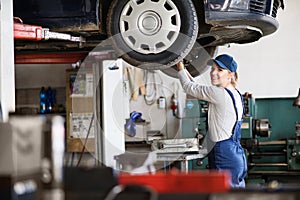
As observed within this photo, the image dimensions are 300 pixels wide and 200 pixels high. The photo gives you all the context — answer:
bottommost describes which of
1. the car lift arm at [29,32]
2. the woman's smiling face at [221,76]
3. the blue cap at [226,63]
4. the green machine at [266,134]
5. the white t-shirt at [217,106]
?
the green machine at [266,134]

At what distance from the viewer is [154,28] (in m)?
3.91

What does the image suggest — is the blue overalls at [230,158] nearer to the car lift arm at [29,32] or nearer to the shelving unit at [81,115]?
the car lift arm at [29,32]

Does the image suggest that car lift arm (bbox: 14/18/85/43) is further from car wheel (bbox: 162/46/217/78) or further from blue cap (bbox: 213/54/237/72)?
car wheel (bbox: 162/46/217/78)

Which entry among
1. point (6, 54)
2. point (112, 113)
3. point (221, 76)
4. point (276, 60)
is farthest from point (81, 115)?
point (6, 54)

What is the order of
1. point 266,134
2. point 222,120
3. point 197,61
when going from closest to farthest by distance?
1. point 222,120
2. point 197,61
3. point 266,134

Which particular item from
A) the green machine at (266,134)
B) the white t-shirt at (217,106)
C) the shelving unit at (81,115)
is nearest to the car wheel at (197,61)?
the white t-shirt at (217,106)

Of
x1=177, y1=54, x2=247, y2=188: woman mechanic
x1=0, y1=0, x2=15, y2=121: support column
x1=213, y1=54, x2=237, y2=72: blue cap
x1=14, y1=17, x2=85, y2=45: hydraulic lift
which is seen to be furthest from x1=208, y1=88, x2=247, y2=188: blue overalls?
x1=0, y1=0, x2=15, y2=121: support column

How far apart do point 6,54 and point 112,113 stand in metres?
2.47

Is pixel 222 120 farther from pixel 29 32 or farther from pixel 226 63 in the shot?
pixel 29 32

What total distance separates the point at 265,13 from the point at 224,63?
47cm

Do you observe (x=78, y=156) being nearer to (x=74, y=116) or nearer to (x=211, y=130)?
(x=74, y=116)

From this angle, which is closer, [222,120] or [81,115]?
[222,120]

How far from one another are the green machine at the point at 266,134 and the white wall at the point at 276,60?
71cm

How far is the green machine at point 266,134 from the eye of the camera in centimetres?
641
